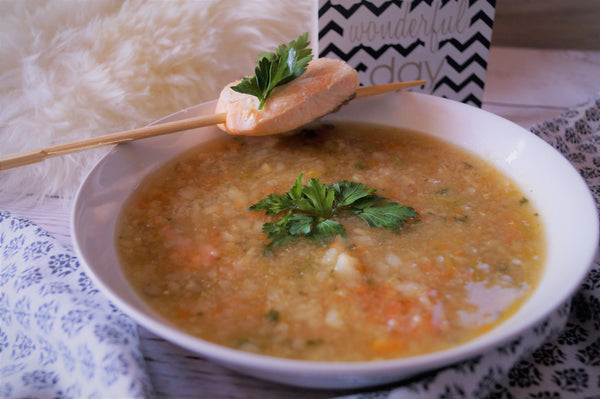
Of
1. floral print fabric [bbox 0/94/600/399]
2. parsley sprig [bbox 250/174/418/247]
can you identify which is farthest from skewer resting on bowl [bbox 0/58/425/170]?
floral print fabric [bbox 0/94/600/399]

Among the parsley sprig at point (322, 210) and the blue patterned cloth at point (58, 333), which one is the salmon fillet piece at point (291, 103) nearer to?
the parsley sprig at point (322, 210)

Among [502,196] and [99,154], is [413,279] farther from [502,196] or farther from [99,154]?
[99,154]

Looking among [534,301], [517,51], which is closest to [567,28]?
[517,51]

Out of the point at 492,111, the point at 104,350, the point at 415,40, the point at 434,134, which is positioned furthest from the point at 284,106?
the point at 492,111

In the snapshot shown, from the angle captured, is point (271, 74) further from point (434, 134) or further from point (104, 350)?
point (104, 350)

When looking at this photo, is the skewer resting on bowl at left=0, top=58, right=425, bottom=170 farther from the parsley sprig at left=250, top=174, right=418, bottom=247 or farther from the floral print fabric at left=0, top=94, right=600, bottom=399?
the floral print fabric at left=0, top=94, right=600, bottom=399
